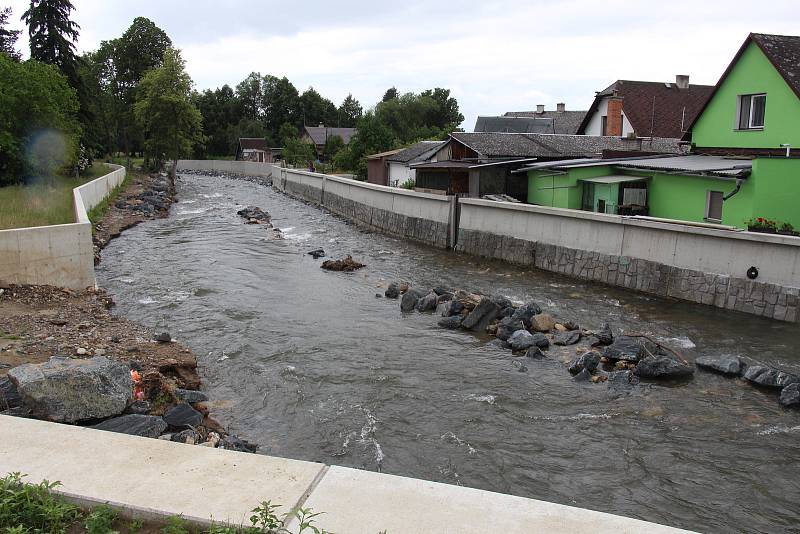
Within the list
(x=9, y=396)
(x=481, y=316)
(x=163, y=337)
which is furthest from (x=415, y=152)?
(x=9, y=396)

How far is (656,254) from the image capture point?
18.6 metres

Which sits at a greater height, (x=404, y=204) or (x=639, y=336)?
(x=404, y=204)

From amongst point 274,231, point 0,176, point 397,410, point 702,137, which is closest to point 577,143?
point 702,137

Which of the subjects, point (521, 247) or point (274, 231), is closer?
point (521, 247)

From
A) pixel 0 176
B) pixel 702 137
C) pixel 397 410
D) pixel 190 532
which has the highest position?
pixel 702 137

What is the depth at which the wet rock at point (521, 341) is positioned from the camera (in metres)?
13.7

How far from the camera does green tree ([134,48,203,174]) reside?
201 feet

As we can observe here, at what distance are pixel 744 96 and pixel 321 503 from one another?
23834 mm

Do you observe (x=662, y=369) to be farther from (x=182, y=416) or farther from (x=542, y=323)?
(x=182, y=416)

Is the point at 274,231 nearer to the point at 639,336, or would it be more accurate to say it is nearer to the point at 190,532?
the point at 639,336

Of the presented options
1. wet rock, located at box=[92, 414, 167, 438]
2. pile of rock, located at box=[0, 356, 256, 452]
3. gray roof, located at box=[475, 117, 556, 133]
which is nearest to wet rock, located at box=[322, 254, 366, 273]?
pile of rock, located at box=[0, 356, 256, 452]

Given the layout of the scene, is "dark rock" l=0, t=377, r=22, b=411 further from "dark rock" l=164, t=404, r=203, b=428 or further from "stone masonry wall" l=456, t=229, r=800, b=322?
"stone masonry wall" l=456, t=229, r=800, b=322

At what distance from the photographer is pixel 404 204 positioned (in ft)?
103

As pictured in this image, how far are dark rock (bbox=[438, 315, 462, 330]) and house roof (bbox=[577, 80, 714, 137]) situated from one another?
27.5m
